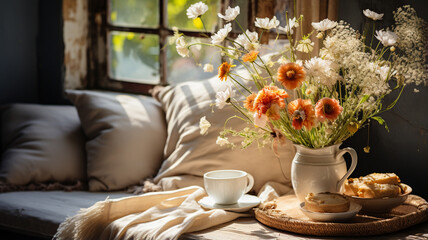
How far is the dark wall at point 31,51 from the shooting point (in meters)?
2.88

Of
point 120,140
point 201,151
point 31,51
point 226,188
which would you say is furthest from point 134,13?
point 226,188

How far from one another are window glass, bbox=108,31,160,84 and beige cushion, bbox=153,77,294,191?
56 centimetres

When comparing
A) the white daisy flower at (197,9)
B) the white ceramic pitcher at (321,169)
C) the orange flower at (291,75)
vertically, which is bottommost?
the white ceramic pitcher at (321,169)

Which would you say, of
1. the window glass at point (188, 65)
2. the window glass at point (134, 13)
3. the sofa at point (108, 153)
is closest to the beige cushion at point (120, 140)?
the sofa at point (108, 153)

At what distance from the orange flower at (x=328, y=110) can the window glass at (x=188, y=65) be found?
3.47ft

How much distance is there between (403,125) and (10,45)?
77.2 inches

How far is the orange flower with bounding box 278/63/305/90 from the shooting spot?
5.12 feet

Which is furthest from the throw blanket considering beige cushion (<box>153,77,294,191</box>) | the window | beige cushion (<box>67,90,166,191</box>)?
the window

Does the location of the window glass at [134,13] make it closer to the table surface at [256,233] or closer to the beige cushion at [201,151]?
the beige cushion at [201,151]

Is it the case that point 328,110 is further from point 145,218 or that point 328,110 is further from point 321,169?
point 145,218

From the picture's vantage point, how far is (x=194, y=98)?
2221 millimetres

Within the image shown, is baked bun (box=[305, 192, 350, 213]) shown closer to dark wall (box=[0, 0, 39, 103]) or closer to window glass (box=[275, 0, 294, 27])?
window glass (box=[275, 0, 294, 27])

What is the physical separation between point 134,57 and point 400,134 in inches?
57.1

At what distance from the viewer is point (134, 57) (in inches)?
113
